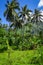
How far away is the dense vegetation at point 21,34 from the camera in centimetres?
2861

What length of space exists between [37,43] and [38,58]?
1751 cm

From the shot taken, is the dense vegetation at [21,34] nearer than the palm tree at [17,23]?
Yes

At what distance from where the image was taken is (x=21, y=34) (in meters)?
39.7

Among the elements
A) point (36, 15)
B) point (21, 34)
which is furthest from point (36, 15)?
point (21, 34)

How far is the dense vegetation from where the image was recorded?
1126 inches

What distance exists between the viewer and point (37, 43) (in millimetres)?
34781

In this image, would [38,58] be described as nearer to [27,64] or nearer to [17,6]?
[27,64]

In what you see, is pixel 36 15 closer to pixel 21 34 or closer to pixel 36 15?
pixel 36 15

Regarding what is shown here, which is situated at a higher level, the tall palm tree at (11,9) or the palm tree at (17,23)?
the tall palm tree at (11,9)

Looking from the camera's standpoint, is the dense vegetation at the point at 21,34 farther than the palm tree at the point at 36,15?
No

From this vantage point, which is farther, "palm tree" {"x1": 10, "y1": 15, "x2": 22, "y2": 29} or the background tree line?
"palm tree" {"x1": 10, "y1": 15, "x2": 22, "y2": 29}

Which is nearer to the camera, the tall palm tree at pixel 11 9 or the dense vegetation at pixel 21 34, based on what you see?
Result: the dense vegetation at pixel 21 34

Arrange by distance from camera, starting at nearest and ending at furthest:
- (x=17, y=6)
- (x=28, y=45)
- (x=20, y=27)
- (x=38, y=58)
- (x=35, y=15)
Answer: (x=38, y=58)
(x=28, y=45)
(x=17, y=6)
(x=20, y=27)
(x=35, y=15)

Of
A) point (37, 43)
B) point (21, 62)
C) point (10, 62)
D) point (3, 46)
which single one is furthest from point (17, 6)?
point (10, 62)
